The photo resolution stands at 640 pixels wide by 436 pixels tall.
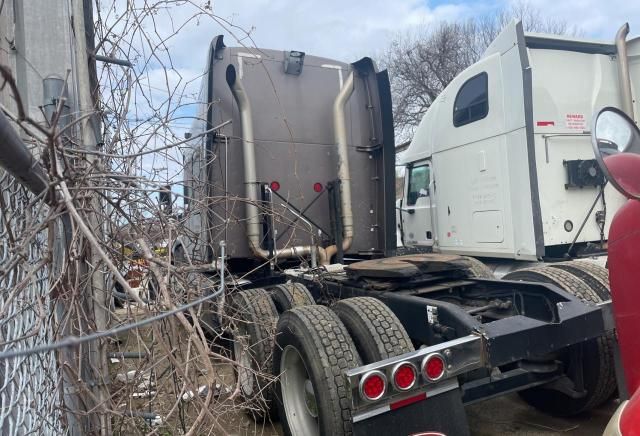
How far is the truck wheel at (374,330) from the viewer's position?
285cm

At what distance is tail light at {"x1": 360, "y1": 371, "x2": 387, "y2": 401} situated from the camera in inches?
94.6

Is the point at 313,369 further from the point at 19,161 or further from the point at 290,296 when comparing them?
the point at 19,161

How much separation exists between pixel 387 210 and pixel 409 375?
359 centimetres

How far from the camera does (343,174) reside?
5.58 metres

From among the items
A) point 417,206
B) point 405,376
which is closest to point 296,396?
point 405,376

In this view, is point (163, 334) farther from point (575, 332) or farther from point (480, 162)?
point (480, 162)

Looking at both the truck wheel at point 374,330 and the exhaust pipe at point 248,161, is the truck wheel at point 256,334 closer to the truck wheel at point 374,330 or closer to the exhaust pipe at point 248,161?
the exhaust pipe at point 248,161

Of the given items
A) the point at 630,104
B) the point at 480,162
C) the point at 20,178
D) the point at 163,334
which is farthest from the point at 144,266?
the point at 630,104

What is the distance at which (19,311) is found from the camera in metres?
1.70

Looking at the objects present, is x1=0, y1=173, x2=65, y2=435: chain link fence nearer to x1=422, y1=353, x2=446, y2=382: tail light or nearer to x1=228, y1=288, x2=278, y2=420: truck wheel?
x1=422, y1=353, x2=446, y2=382: tail light

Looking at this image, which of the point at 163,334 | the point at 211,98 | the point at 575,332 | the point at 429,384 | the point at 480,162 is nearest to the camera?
the point at 163,334

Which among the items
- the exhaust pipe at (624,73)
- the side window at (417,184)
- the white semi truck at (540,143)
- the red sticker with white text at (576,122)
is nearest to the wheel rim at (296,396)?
the white semi truck at (540,143)

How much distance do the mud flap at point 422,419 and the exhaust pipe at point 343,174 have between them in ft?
10.1

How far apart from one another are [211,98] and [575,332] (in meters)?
4.12
